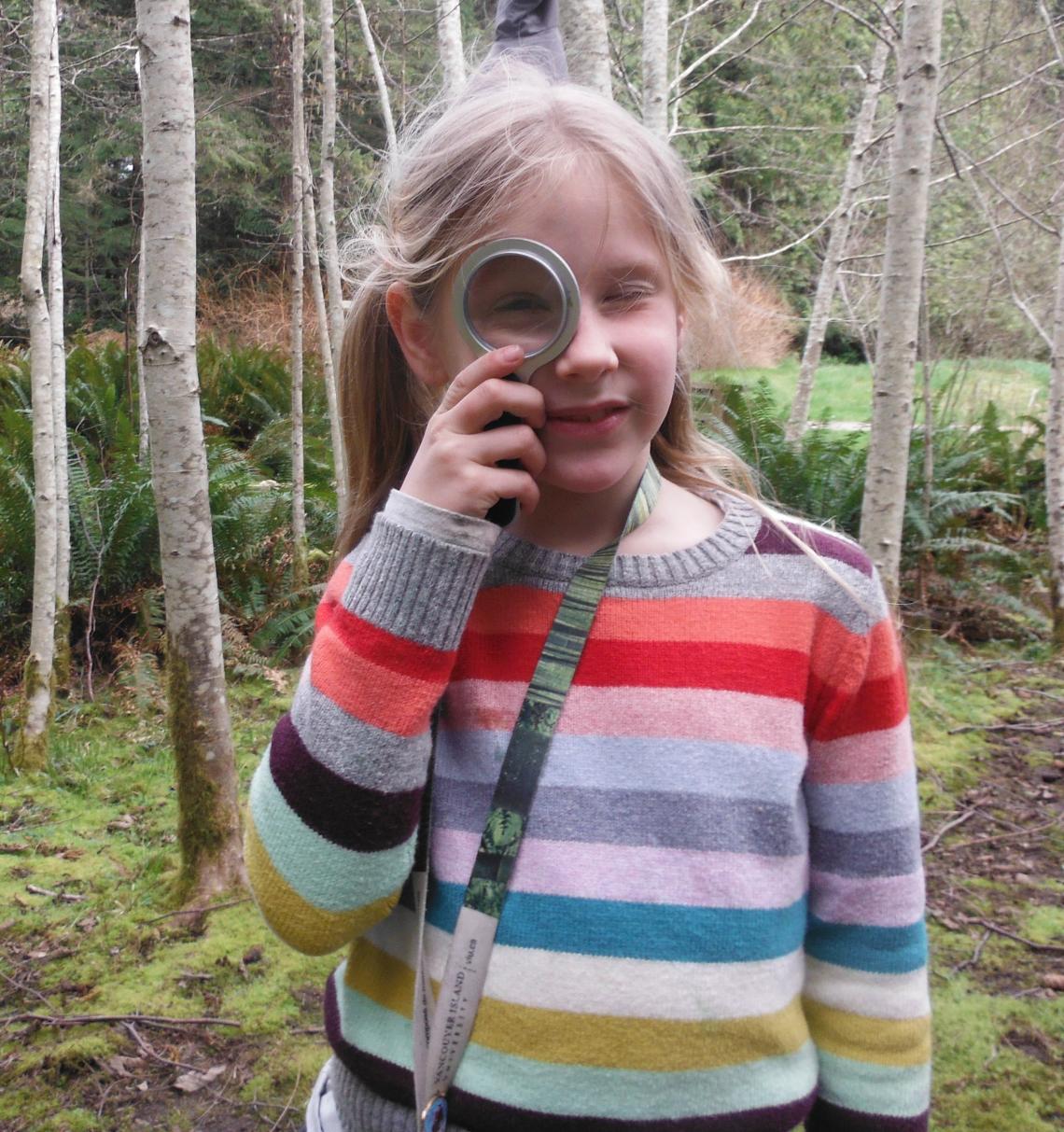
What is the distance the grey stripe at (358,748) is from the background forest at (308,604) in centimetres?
89

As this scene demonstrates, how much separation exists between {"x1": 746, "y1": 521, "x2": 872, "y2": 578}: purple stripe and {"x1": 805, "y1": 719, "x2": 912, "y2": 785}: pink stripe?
0.19 metres

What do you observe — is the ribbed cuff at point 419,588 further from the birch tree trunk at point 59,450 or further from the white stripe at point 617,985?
the birch tree trunk at point 59,450

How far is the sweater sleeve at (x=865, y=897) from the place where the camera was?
1037 millimetres

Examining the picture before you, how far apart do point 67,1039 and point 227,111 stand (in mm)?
16119

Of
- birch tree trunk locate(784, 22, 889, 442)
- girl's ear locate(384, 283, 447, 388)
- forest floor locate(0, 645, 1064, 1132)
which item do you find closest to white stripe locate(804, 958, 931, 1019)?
girl's ear locate(384, 283, 447, 388)

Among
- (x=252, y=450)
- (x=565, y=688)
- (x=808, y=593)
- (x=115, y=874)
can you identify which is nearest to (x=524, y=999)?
(x=565, y=688)

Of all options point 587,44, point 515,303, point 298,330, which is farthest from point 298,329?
point 515,303

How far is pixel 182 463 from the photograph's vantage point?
2.73 m

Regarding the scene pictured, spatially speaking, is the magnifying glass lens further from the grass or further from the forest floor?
the grass

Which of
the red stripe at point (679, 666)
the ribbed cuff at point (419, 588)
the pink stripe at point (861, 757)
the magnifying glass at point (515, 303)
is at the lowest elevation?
the pink stripe at point (861, 757)

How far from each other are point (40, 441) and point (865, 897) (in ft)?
14.7

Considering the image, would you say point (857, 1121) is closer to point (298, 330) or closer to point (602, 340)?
point (602, 340)

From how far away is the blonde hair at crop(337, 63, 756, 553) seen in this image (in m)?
1.05

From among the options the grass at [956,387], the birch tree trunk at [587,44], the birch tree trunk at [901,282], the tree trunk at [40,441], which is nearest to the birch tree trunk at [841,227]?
the grass at [956,387]
